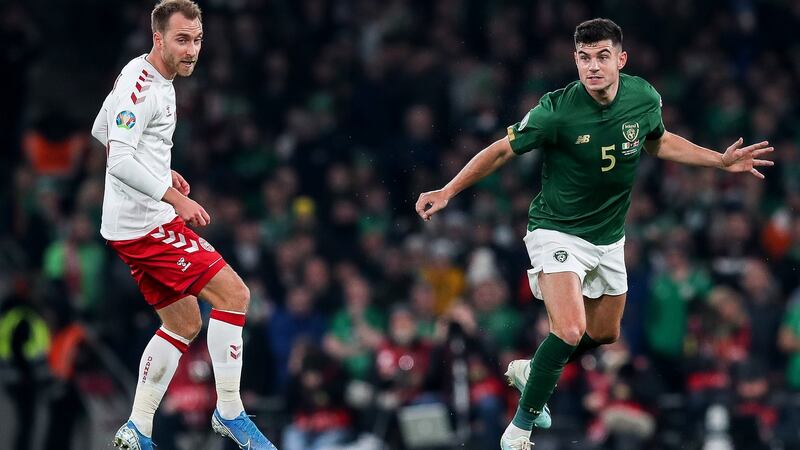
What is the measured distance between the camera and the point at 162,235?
333 inches

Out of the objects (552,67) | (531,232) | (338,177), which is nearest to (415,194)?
(338,177)

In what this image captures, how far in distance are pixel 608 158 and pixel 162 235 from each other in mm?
2624

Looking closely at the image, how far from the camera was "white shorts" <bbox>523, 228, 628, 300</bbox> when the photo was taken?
348 inches

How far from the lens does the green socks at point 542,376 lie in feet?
28.7

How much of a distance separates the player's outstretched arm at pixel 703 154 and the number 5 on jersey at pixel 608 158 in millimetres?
544

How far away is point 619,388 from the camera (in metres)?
13.0

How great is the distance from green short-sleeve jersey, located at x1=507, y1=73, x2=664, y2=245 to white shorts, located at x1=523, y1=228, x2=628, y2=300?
0.18 feet

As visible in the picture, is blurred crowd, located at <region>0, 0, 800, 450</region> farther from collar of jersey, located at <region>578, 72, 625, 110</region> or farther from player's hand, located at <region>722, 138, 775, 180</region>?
collar of jersey, located at <region>578, 72, 625, 110</region>

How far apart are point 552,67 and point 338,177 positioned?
301 centimetres

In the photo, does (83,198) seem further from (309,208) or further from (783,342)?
(783,342)

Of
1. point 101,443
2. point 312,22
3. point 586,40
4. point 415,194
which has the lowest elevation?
point 101,443

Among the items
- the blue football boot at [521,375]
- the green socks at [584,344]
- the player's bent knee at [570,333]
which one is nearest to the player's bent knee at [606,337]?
the green socks at [584,344]

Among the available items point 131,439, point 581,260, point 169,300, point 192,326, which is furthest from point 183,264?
point 581,260

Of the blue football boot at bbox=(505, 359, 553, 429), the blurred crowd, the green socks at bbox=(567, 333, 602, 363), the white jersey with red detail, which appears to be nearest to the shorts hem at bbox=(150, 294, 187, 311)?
the white jersey with red detail
